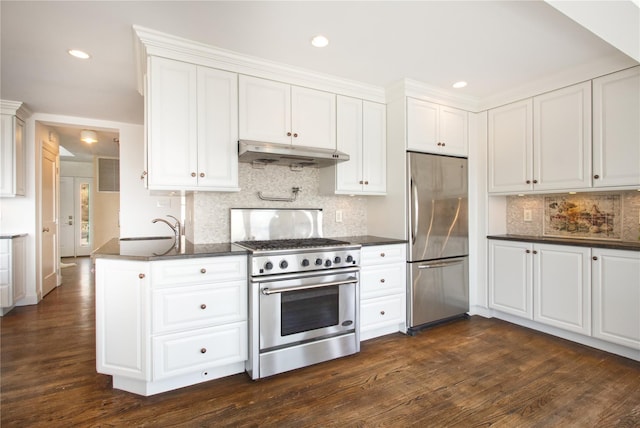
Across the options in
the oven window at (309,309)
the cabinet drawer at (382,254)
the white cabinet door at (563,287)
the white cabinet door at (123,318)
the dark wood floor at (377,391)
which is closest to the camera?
the dark wood floor at (377,391)

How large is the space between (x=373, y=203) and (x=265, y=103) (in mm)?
1604

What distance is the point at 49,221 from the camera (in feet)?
15.0

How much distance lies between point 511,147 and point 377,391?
9.15ft

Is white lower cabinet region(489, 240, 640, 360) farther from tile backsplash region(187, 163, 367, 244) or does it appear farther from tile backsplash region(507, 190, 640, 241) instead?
tile backsplash region(187, 163, 367, 244)

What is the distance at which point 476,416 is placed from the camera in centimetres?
185

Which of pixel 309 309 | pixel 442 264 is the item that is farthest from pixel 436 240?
pixel 309 309

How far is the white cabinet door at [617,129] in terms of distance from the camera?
8.14 ft

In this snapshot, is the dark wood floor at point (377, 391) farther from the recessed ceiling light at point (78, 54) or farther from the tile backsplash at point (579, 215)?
the recessed ceiling light at point (78, 54)

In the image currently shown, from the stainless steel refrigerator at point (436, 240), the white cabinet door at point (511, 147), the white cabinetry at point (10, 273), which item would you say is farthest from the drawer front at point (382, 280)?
the white cabinetry at point (10, 273)

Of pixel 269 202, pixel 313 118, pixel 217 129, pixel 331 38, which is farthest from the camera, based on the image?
pixel 269 202

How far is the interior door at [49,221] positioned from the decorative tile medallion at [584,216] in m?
6.38

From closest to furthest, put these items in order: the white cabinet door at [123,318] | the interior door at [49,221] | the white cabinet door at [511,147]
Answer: the white cabinet door at [123,318] < the white cabinet door at [511,147] < the interior door at [49,221]

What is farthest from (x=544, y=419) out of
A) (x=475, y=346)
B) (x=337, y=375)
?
(x=337, y=375)

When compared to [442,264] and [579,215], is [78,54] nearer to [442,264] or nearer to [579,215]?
[442,264]
